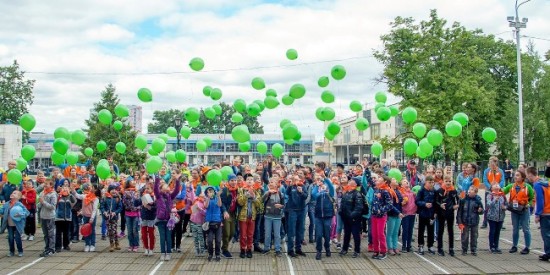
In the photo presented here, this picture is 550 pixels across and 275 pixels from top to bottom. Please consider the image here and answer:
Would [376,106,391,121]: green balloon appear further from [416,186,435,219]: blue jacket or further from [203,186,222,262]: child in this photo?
[203,186,222,262]: child

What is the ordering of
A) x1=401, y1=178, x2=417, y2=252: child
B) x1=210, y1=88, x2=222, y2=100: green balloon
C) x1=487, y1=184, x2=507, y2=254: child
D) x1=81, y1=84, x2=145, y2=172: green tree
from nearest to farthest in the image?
x1=487, y1=184, x2=507, y2=254: child
x1=401, y1=178, x2=417, y2=252: child
x1=210, y1=88, x2=222, y2=100: green balloon
x1=81, y1=84, x2=145, y2=172: green tree

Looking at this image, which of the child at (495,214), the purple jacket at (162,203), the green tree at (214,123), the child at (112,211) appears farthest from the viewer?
the green tree at (214,123)

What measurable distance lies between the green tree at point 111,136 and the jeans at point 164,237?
24.6 metres

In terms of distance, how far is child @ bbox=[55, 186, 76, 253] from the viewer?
11.1 meters

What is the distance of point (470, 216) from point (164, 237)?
20.8 ft

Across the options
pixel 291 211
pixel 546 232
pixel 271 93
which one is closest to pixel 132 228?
pixel 291 211

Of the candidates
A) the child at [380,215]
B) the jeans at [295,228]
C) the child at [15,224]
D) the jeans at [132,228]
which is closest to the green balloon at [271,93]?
the jeans at [295,228]

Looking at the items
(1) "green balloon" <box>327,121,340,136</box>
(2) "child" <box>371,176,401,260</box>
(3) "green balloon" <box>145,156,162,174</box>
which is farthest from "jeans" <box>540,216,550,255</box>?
(3) "green balloon" <box>145,156,162,174</box>

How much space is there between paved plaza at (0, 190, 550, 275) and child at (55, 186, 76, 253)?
0.32 meters

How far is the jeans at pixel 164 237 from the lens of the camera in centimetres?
1038

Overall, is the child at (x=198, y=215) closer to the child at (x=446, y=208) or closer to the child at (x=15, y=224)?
the child at (x=15, y=224)

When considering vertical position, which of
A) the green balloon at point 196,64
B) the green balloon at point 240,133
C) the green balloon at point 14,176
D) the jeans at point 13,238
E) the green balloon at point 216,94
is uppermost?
the green balloon at point 196,64

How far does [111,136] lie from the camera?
39.7 metres

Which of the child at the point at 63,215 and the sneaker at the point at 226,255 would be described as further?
the child at the point at 63,215
